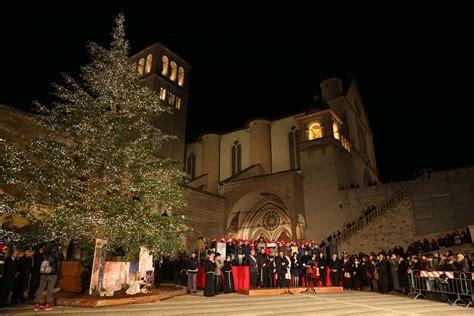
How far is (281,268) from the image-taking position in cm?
1258

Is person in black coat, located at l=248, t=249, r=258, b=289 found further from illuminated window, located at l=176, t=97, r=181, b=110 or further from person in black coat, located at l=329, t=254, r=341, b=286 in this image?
illuminated window, located at l=176, t=97, r=181, b=110

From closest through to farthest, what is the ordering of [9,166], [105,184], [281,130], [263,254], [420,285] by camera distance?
[9,166] < [105,184] < [420,285] < [263,254] < [281,130]

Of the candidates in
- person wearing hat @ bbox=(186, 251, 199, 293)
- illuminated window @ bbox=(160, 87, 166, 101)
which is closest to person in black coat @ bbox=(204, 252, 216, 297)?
person wearing hat @ bbox=(186, 251, 199, 293)

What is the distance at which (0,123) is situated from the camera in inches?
517

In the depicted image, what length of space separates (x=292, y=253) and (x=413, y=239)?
9754 millimetres

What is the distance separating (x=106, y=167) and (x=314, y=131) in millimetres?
20327

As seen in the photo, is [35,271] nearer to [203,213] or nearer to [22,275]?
[22,275]

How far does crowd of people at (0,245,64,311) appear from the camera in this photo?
7.39 meters

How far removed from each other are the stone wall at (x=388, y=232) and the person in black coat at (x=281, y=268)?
29.7 feet

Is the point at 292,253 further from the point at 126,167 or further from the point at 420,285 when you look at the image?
the point at 126,167

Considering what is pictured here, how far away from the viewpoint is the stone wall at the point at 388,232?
63.5 feet

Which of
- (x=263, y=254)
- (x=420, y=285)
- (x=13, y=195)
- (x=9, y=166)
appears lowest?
(x=420, y=285)

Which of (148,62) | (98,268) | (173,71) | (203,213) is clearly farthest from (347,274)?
(148,62)

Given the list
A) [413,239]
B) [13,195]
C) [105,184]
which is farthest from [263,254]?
[413,239]
